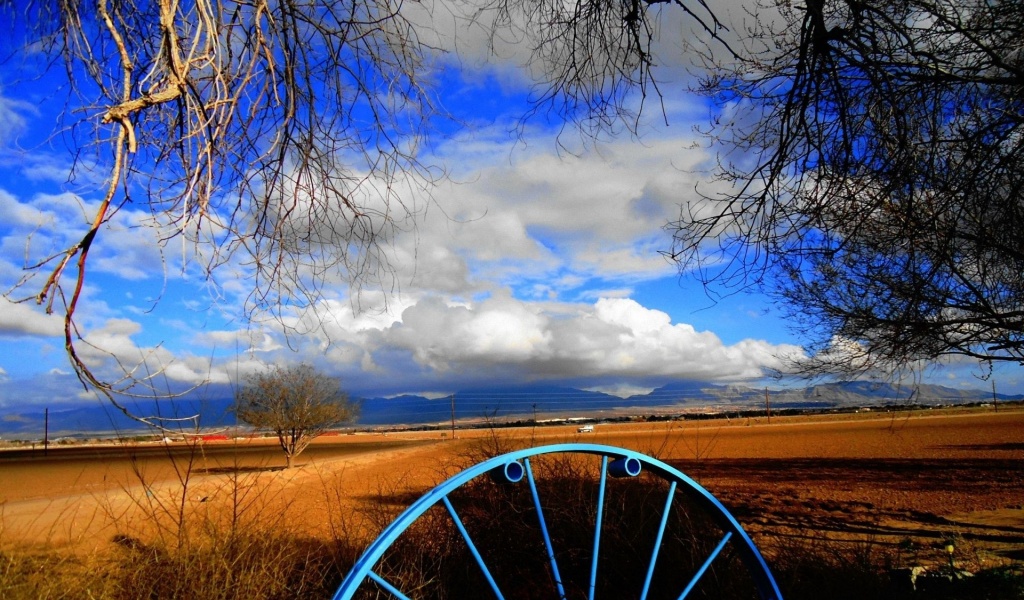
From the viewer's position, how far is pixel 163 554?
14.6 ft

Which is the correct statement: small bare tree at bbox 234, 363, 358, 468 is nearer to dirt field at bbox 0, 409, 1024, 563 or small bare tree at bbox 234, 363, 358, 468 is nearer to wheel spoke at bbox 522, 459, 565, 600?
dirt field at bbox 0, 409, 1024, 563

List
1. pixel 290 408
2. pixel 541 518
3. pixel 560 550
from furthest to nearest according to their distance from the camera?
pixel 290 408
pixel 560 550
pixel 541 518

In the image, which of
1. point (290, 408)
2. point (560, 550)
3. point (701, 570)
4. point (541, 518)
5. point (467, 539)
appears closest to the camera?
point (467, 539)

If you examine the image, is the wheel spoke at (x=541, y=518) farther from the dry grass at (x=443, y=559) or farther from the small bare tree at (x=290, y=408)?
the small bare tree at (x=290, y=408)

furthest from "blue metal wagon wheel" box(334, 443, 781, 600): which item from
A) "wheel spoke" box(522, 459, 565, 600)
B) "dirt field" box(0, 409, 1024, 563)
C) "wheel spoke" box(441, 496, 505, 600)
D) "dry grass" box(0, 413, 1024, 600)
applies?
"wheel spoke" box(441, 496, 505, 600)

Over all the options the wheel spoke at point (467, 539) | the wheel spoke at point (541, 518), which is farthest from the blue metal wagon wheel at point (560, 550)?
the wheel spoke at point (467, 539)

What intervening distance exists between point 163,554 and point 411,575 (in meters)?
1.70

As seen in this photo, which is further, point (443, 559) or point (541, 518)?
point (443, 559)

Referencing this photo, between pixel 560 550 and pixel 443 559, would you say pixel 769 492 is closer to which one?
pixel 560 550

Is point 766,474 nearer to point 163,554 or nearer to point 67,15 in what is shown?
point 163,554

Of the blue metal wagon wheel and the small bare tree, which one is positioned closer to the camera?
the blue metal wagon wheel

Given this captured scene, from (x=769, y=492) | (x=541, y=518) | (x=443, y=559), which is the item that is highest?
(x=541, y=518)

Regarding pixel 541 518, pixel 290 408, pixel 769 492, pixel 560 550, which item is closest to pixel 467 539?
pixel 541 518

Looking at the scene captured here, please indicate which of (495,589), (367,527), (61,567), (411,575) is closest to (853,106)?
(495,589)
